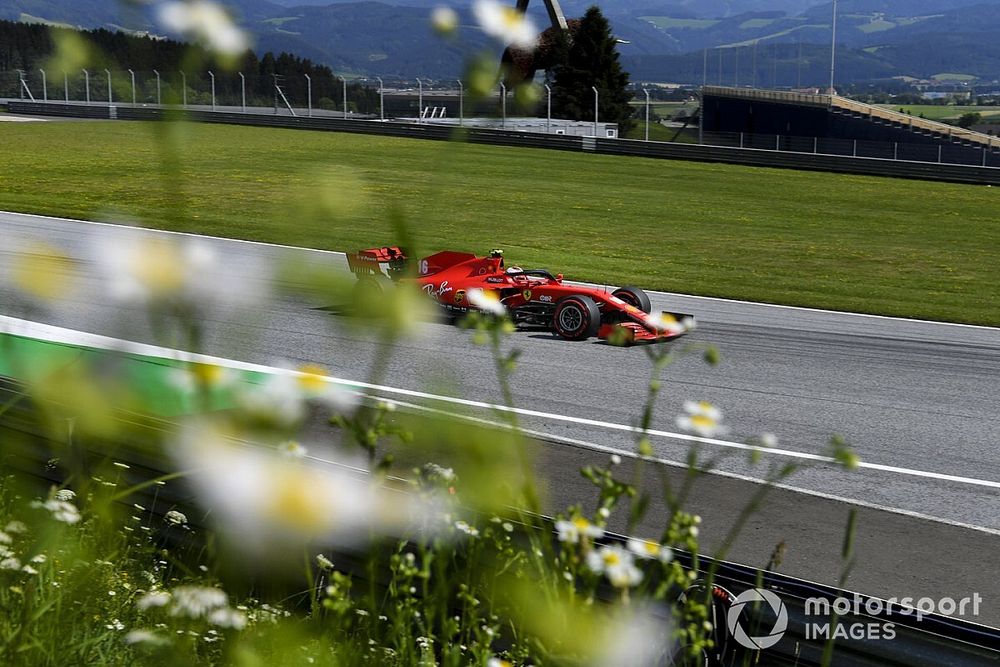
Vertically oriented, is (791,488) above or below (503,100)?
below

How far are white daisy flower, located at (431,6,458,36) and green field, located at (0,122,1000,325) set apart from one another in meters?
7.05

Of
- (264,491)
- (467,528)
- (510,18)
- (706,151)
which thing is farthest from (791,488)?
(706,151)

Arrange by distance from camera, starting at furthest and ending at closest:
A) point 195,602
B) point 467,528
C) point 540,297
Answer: point 540,297, point 467,528, point 195,602

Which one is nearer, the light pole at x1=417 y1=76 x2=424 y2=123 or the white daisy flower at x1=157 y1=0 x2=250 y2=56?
the white daisy flower at x1=157 y1=0 x2=250 y2=56

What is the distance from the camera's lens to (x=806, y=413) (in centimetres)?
967

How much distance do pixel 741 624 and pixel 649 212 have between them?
83.0ft

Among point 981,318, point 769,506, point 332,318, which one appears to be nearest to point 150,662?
point 332,318

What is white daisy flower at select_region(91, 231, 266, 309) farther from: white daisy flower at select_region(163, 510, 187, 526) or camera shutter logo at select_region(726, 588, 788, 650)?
white daisy flower at select_region(163, 510, 187, 526)

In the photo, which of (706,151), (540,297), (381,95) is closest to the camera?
(381,95)

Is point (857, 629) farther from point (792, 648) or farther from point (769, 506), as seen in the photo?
point (769, 506)

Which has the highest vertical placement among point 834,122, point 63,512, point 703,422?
point 834,122

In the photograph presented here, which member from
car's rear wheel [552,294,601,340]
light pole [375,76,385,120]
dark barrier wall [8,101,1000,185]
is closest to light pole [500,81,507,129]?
light pole [375,76,385,120]

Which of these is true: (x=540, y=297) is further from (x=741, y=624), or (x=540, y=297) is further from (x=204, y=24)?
(x=204, y=24)

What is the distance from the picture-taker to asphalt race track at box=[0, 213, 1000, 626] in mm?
6031
